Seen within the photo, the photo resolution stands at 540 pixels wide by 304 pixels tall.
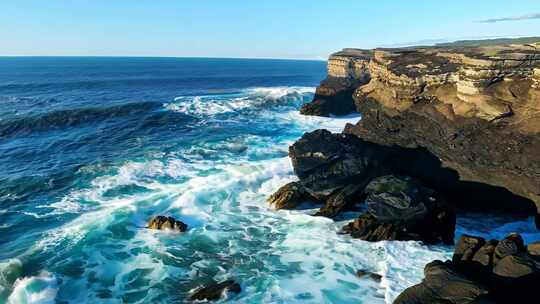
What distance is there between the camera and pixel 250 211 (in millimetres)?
25531

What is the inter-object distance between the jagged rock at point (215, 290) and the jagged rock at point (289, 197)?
9148 mm

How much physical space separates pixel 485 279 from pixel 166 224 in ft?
52.8

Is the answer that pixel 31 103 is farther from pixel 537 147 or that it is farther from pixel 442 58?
pixel 537 147

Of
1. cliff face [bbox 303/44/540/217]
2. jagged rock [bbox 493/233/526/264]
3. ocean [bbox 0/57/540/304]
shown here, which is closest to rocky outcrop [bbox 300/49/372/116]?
ocean [bbox 0/57/540/304]

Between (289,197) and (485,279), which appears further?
(289,197)

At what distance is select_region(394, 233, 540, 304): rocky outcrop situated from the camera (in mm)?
13633

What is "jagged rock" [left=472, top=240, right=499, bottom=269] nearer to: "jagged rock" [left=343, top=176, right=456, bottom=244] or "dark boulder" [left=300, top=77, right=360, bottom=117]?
"jagged rock" [left=343, top=176, right=456, bottom=244]

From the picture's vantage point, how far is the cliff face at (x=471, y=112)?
23797 mm

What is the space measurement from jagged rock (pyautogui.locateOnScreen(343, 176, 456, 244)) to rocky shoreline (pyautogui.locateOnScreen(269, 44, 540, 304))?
0.05 meters

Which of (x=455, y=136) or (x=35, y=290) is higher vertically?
(x=455, y=136)

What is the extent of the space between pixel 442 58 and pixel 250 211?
1903cm

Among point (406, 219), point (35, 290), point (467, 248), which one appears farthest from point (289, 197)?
point (35, 290)

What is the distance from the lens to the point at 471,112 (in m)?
26.1

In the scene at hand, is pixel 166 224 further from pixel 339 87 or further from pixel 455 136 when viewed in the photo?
pixel 339 87
